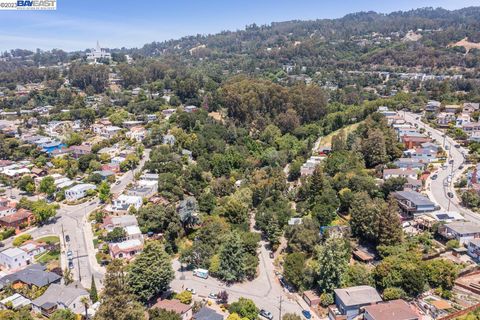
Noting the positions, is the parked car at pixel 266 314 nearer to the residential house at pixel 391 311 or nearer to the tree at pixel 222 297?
the tree at pixel 222 297

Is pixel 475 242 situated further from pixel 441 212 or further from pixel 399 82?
pixel 399 82

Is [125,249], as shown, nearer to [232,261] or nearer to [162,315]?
[232,261]

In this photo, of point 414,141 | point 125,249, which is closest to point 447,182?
point 414,141

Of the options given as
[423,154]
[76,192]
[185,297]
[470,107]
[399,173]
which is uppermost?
[470,107]

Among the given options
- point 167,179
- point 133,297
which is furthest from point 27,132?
point 133,297

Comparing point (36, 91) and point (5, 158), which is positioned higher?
point (36, 91)

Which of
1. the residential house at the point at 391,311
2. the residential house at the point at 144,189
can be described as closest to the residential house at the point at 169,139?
the residential house at the point at 144,189

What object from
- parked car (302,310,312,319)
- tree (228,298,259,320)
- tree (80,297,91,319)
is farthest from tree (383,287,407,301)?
tree (80,297,91,319)
